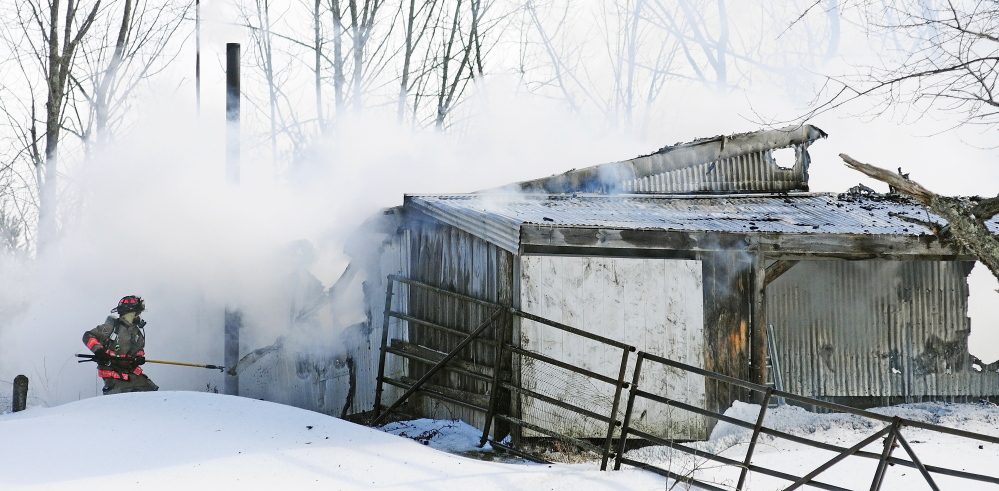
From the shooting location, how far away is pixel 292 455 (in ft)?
24.9

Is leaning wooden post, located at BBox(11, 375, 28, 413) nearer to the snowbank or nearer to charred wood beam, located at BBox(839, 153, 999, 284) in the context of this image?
the snowbank

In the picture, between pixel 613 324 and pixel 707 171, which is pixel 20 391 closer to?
pixel 613 324

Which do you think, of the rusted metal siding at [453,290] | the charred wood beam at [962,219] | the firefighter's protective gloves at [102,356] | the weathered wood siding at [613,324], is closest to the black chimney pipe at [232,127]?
the firefighter's protective gloves at [102,356]

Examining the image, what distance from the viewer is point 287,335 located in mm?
13758

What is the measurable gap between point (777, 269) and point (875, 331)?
7.13ft

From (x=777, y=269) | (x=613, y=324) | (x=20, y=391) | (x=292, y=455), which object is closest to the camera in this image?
(x=292, y=455)

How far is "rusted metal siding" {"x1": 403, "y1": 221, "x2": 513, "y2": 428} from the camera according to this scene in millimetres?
10266

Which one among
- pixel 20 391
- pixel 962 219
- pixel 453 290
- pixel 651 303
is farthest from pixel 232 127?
pixel 962 219

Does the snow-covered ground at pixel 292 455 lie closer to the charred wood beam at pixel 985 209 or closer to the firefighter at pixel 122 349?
the firefighter at pixel 122 349

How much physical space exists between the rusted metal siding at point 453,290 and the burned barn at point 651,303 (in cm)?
3

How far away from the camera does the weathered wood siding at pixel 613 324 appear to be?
970 cm

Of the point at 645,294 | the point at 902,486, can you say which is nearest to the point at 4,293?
the point at 645,294

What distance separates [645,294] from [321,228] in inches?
236

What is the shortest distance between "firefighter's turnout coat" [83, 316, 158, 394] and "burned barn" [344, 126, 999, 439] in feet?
10.7
